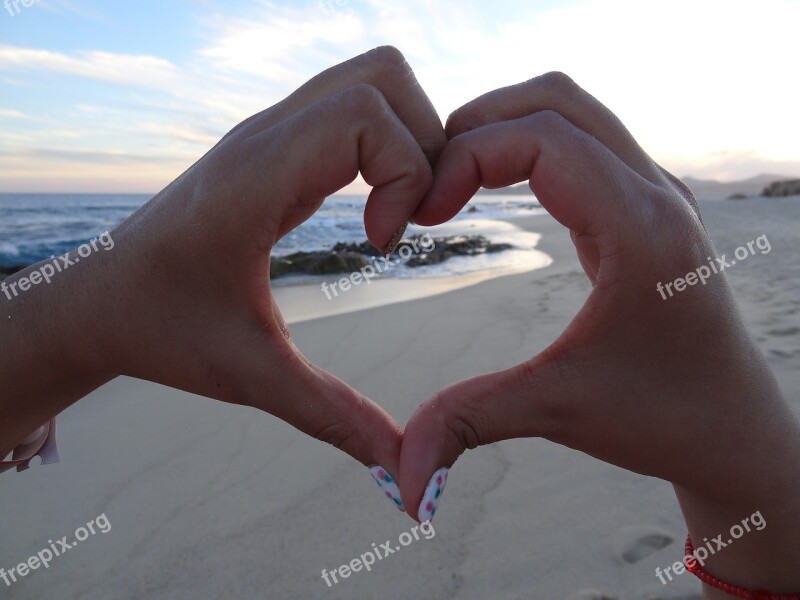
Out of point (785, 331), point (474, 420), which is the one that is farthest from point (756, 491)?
point (785, 331)

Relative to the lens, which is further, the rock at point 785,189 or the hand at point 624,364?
the rock at point 785,189

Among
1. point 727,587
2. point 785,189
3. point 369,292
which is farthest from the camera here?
point 785,189

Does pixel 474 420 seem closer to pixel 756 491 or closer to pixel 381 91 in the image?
pixel 756 491

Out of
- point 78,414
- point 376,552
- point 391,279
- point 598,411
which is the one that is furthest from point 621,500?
point 391,279

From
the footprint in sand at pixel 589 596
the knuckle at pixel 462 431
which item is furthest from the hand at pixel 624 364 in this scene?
the footprint in sand at pixel 589 596

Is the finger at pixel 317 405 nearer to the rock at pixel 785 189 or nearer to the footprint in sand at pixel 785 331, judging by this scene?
the footprint in sand at pixel 785 331

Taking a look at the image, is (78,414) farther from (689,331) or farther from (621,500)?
(689,331)

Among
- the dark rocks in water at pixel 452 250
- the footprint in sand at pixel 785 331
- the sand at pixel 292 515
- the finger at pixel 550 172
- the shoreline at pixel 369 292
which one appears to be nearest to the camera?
the finger at pixel 550 172
